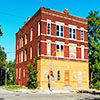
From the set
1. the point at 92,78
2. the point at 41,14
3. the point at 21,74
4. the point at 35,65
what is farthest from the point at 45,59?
the point at 92,78

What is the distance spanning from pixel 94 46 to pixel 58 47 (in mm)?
9280

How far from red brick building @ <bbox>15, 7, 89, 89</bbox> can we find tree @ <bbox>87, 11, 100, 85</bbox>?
3087 mm

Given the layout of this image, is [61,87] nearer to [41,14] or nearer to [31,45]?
[31,45]

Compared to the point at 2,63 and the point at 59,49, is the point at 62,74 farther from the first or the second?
the point at 2,63

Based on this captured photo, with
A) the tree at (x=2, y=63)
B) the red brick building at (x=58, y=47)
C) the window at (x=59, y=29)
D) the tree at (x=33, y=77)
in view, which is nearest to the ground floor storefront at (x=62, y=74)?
the red brick building at (x=58, y=47)

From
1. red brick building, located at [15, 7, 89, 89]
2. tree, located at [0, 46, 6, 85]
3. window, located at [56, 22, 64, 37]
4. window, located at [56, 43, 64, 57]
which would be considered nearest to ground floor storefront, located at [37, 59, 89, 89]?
red brick building, located at [15, 7, 89, 89]

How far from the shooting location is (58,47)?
3058cm

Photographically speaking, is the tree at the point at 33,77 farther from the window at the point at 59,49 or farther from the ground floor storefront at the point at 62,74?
the window at the point at 59,49

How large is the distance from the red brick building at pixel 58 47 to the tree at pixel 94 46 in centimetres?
309

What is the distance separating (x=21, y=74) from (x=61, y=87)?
1143 cm

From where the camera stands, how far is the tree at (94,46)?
35375 millimetres

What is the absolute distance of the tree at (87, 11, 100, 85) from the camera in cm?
3538

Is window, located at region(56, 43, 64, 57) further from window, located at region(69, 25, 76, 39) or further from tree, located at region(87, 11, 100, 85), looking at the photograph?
tree, located at region(87, 11, 100, 85)

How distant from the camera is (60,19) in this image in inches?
1230
